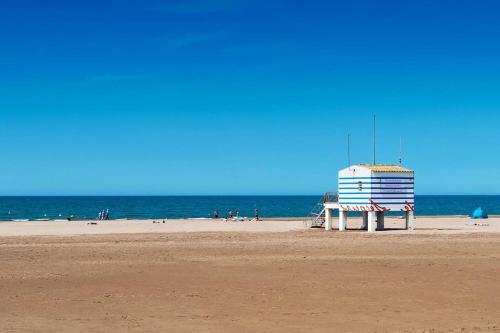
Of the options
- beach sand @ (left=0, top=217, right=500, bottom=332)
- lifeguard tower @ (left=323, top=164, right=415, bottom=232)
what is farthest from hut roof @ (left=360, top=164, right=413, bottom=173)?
beach sand @ (left=0, top=217, right=500, bottom=332)

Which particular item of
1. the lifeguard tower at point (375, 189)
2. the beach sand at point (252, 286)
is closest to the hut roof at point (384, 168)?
the lifeguard tower at point (375, 189)

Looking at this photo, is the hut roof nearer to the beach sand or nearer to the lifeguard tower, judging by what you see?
the lifeguard tower

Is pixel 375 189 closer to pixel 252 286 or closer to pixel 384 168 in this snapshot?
pixel 384 168

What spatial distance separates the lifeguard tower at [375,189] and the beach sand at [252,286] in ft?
29.8

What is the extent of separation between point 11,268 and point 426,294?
1607cm

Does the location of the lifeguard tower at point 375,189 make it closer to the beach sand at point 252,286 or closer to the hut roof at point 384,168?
the hut roof at point 384,168

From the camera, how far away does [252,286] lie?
23.2 m

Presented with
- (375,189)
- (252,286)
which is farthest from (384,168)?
(252,286)

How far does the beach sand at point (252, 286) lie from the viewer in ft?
57.0

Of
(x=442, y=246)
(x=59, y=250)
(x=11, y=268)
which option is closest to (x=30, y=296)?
(x=11, y=268)

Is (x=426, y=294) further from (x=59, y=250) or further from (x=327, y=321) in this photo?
(x=59, y=250)

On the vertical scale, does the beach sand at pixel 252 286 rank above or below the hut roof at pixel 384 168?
below

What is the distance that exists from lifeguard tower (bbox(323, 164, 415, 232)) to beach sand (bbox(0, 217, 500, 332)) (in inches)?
358

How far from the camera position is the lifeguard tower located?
50188mm
